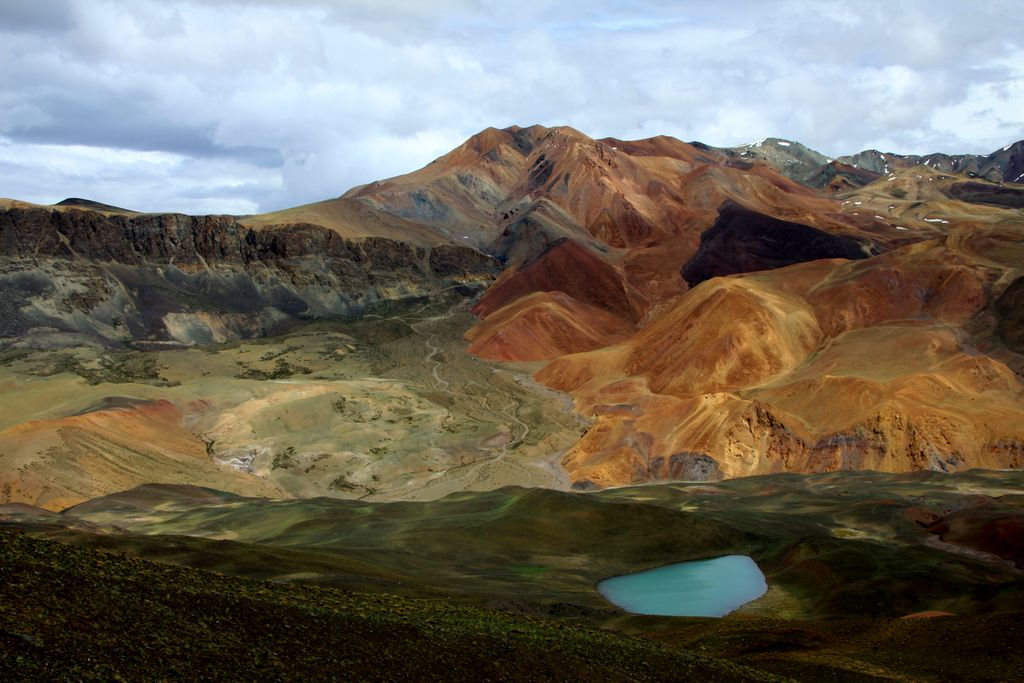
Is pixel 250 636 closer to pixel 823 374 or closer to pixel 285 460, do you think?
pixel 285 460

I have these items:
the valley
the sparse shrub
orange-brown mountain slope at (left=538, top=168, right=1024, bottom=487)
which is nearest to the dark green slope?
the valley

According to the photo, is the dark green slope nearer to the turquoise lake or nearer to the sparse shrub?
the turquoise lake

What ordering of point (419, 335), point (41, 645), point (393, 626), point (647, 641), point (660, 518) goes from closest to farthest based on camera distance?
point (41, 645) → point (393, 626) → point (647, 641) → point (660, 518) → point (419, 335)

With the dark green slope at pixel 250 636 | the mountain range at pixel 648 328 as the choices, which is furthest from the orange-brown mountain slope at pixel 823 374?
the dark green slope at pixel 250 636

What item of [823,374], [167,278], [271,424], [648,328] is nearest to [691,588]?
[823,374]

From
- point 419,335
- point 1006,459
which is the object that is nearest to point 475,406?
point 419,335

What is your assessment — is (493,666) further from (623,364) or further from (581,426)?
(623,364)
